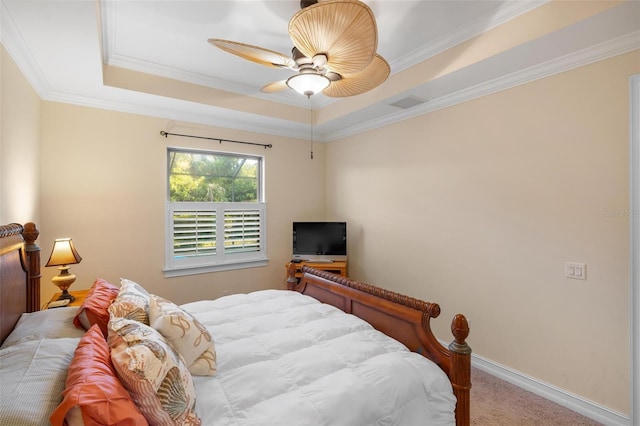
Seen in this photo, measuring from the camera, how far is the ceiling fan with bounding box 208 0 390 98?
145 centimetres

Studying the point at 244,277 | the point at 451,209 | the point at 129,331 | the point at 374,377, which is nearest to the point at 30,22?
the point at 129,331

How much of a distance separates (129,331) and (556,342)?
2848 mm

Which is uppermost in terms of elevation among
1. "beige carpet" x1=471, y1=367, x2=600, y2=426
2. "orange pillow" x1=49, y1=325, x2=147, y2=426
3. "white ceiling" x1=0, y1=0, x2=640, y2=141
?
"white ceiling" x1=0, y1=0, x2=640, y2=141

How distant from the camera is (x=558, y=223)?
234 cm

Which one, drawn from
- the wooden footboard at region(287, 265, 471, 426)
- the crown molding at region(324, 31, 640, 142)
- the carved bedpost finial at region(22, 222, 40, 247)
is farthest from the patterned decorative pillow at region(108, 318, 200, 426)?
the crown molding at region(324, 31, 640, 142)

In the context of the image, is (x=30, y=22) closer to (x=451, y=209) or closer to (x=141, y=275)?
(x=141, y=275)

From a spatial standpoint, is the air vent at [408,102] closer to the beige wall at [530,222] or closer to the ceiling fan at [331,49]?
the beige wall at [530,222]

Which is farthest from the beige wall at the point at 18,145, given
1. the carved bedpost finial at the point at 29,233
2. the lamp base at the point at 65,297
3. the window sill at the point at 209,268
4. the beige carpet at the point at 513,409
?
the beige carpet at the point at 513,409

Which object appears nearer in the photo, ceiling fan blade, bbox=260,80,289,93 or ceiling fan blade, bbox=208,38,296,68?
ceiling fan blade, bbox=208,38,296,68

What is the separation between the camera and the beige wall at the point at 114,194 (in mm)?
2947

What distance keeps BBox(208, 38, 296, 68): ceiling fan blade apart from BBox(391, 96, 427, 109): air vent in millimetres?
1546

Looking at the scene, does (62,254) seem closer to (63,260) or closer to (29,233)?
(63,260)

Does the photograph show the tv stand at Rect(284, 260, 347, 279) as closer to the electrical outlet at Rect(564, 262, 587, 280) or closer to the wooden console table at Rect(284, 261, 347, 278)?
the wooden console table at Rect(284, 261, 347, 278)

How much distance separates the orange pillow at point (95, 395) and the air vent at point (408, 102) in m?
3.06
